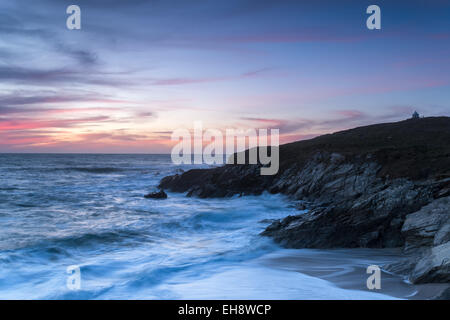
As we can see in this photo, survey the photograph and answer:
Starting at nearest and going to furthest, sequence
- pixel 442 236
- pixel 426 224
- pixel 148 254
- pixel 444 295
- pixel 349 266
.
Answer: pixel 444 295 < pixel 442 236 < pixel 349 266 < pixel 426 224 < pixel 148 254

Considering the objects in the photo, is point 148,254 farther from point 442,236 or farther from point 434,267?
point 442,236

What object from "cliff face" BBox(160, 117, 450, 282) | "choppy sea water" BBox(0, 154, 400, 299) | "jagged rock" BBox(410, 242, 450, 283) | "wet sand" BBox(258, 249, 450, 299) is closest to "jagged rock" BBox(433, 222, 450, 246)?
"cliff face" BBox(160, 117, 450, 282)

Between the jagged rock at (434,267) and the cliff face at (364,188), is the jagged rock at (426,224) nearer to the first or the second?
the cliff face at (364,188)

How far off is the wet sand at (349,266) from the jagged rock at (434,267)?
24 centimetres

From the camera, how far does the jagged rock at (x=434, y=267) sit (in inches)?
337

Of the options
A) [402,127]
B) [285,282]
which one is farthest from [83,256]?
[402,127]

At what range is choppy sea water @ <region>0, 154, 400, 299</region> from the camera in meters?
10.1

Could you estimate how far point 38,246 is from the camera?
48.6 feet

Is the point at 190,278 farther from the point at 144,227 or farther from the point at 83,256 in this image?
the point at 144,227

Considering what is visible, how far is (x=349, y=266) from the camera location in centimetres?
1152

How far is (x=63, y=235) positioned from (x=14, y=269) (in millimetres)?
4602

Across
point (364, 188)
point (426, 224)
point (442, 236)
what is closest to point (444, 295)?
point (442, 236)

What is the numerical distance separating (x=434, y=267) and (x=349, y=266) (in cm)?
311

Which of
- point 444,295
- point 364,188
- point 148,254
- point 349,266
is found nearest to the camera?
point 444,295
